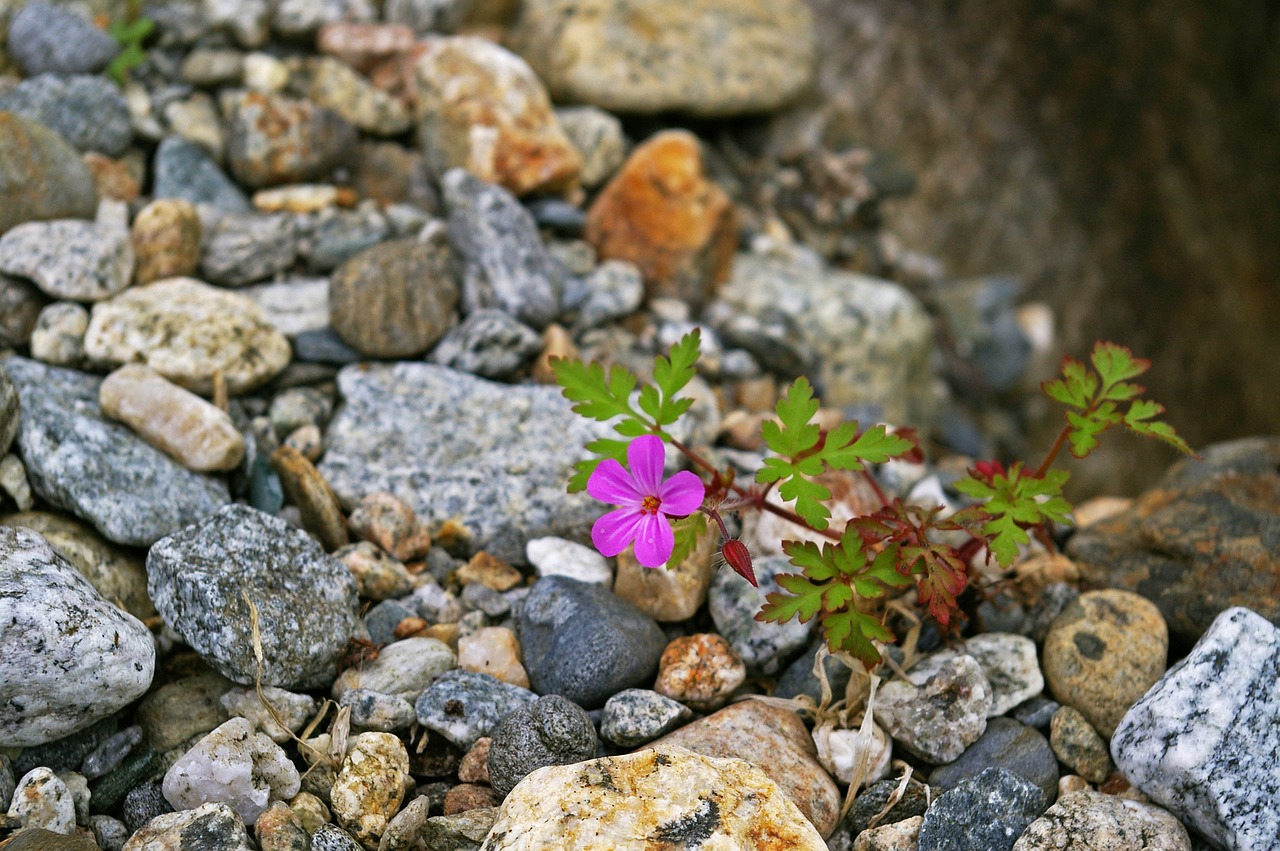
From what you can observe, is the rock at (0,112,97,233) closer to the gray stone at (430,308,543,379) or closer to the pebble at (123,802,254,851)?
the gray stone at (430,308,543,379)

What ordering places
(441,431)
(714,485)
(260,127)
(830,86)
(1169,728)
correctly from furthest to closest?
(830,86) < (260,127) < (441,431) < (714,485) < (1169,728)

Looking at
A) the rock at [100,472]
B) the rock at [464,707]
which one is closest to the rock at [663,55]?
the rock at [100,472]

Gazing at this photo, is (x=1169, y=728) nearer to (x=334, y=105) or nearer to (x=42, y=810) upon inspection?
(x=42, y=810)

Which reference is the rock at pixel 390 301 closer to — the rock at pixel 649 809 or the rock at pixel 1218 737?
the rock at pixel 649 809

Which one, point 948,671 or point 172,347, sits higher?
point 172,347

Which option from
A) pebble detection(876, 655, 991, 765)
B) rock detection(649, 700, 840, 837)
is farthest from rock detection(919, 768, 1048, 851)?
rock detection(649, 700, 840, 837)

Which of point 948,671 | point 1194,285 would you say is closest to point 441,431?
point 948,671
